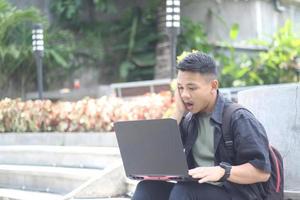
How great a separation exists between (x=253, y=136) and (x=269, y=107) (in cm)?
115

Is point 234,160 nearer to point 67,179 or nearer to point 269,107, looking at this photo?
point 269,107

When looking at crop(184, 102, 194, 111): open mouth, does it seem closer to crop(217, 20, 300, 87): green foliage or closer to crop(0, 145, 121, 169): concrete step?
crop(0, 145, 121, 169): concrete step

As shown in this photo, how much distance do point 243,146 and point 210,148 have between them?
0.26m

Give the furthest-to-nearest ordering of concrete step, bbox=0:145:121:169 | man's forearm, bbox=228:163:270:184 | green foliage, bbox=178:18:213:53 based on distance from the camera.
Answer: green foliage, bbox=178:18:213:53, concrete step, bbox=0:145:121:169, man's forearm, bbox=228:163:270:184

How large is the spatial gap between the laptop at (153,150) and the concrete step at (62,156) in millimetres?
2827

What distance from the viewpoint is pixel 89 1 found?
1600 centimetres

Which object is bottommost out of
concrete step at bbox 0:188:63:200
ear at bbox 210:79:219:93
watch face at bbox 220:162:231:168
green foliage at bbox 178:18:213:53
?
concrete step at bbox 0:188:63:200

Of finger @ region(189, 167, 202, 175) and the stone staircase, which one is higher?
finger @ region(189, 167, 202, 175)

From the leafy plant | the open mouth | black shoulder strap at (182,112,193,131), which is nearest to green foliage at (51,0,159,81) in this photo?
the leafy plant

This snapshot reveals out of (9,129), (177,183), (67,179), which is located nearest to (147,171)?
(177,183)

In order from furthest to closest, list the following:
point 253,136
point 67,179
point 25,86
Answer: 1. point 25,86
2. point 67,179
3. point 253,136

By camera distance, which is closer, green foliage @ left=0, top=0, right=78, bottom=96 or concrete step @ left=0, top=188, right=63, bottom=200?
concrete step @ left=0, top=188, right=63, bottom=200

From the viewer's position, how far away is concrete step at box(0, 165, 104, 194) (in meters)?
6.15

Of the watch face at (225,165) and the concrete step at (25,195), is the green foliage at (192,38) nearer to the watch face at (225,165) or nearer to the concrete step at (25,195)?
the concrete step at (25,195)
